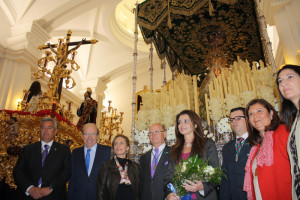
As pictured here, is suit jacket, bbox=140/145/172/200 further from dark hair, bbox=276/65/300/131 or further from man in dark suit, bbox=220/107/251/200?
dark hair, bbox=276/65/300/131

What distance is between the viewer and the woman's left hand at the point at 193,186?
1.75 meters

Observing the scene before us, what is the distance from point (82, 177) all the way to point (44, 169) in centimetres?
46

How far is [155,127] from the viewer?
2.68 metres

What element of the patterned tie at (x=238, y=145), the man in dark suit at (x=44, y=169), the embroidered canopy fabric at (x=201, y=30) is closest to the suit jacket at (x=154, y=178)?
the patterned tie at (x=238, y=145)

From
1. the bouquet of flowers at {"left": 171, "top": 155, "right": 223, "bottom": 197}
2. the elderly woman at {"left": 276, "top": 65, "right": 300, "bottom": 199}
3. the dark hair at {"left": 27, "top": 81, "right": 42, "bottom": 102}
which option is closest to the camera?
the elderly woman at {"left": 276, "top": 65, "right": 300, "bottom": 199}

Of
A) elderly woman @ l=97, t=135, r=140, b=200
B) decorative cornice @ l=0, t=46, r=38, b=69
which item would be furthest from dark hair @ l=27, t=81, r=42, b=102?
elderly woman @ l=97, t=135, r=140, b=200

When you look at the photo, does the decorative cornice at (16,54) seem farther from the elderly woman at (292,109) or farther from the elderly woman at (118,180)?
the elderly woman at (292,109)

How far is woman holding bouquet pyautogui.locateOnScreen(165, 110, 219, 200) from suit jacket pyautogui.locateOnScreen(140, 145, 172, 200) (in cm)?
17

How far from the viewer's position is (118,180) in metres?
2.52

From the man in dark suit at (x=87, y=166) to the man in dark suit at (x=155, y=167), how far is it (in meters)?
0.56

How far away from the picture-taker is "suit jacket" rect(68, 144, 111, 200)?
2615 mm

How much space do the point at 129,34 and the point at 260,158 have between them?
37.5 feet

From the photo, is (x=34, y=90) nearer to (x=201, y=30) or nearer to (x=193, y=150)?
(x=201, y=30)

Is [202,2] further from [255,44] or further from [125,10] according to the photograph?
[125,10]
